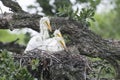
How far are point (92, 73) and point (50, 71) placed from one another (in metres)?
0.61

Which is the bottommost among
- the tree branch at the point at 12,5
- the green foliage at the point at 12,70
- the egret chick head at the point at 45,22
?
the green foliage at the point at 12,70

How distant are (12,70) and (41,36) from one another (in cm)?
151

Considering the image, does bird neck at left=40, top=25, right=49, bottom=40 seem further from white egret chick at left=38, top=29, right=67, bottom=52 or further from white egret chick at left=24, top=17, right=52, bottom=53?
white egret chick at left=38, top=29, right=67, bottom=52

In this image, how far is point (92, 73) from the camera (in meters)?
8.24

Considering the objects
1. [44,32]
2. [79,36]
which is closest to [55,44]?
[79,36]

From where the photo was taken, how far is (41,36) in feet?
30.6

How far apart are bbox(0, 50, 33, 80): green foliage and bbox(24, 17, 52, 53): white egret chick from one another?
2.82 feet

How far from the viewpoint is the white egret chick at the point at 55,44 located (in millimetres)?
8676

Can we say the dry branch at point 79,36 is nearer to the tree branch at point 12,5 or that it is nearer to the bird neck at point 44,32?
the bird neck at point 44,32

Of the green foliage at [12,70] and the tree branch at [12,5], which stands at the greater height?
the tree branch at [12,5]

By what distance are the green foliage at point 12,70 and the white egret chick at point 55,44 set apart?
0.76 meters

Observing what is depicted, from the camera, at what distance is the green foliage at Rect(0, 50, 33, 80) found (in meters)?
7.90

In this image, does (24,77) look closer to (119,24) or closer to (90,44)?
(90,44)

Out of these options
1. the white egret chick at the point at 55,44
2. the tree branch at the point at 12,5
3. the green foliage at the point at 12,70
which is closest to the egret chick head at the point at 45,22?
the white egret chick at the point at 55,44
